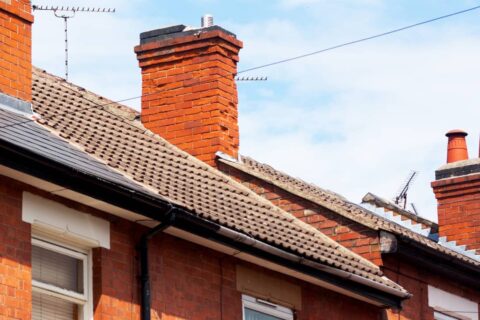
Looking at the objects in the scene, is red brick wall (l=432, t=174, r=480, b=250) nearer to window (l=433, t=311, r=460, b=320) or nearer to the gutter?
window (l=433, t=311, r=460, b=320)

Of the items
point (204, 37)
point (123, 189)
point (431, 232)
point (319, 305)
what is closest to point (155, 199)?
point (123, 189)

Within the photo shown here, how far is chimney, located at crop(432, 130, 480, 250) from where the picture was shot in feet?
89.3

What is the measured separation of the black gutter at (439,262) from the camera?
74.8ft

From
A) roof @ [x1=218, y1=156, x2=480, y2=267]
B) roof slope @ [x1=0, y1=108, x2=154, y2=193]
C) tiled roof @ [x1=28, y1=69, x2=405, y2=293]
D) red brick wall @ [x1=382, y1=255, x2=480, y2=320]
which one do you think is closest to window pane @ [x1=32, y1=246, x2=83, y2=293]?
roof slope @ [x1=0, y1=108, x2=154, y2=193]

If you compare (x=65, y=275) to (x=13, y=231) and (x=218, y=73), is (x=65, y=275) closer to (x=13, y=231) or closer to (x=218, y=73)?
(x=13, y=231)

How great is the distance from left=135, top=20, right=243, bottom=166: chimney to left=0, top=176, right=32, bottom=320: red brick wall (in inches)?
316

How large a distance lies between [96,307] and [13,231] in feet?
4.70

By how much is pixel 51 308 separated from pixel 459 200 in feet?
40.9

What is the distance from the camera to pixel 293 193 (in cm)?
2348

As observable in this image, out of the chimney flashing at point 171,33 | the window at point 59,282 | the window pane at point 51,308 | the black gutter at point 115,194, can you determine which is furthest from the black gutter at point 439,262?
the window pane at point 51,308

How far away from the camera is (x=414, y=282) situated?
2352cm

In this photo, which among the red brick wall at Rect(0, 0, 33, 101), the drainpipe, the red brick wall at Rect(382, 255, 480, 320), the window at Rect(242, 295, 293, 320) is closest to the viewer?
the drainpipe

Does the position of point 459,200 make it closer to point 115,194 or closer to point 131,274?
point 131,274

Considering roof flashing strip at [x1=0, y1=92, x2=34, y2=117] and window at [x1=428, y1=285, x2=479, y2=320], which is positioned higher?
roof flashing strip at [x1=0, y1=92, x2=34, y2=117]
